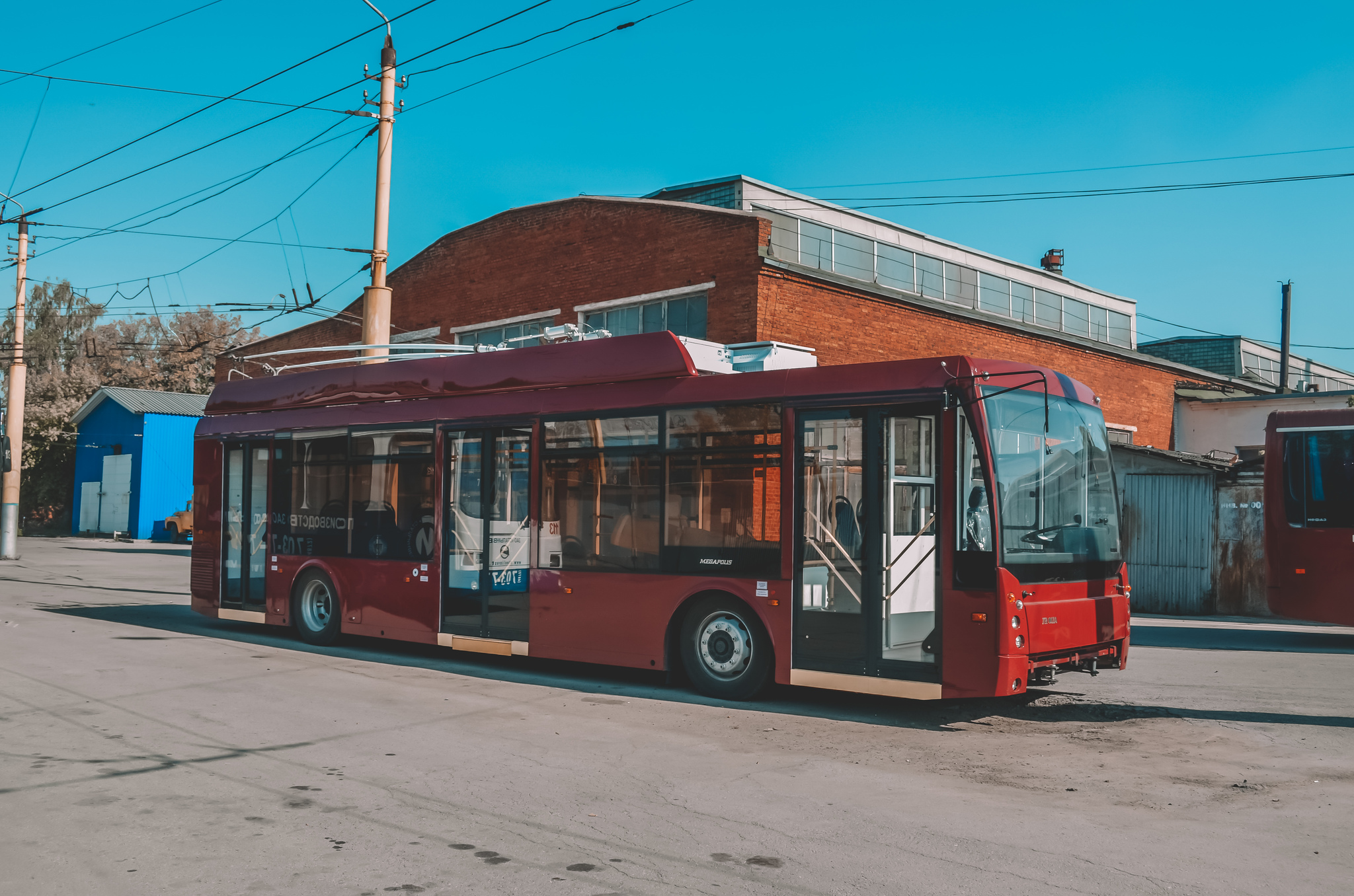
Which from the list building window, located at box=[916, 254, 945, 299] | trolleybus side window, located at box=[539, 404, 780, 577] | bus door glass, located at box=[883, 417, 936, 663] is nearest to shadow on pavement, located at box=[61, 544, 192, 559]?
building window, located at box=[916, 254, 945, 299]

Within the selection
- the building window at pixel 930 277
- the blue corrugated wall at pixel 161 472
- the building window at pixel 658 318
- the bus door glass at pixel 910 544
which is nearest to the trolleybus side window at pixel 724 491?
the bus door glass at pixel 910 544

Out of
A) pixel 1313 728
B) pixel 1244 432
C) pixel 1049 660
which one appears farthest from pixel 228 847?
pixel 1244 432

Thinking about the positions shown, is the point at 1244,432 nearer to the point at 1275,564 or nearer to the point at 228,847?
the point at 1275,564

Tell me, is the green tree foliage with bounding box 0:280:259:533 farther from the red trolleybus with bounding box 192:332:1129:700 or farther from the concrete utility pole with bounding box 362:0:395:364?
the red trolleybus with bounding box 192:332:1129:700

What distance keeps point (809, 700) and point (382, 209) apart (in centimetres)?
1093

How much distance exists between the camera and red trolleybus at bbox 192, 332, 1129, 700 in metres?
8.62

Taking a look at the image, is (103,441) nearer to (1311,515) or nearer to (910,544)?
(1311,515)

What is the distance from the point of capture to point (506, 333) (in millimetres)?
27906

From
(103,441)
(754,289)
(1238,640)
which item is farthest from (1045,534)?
(103,441)

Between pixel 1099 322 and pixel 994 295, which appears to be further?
pixel 1099 322

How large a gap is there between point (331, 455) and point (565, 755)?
729cm

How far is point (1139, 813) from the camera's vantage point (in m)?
6.20

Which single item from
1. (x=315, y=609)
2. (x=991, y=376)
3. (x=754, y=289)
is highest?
(x=754, y=289)

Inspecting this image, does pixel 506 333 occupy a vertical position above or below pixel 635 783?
above
